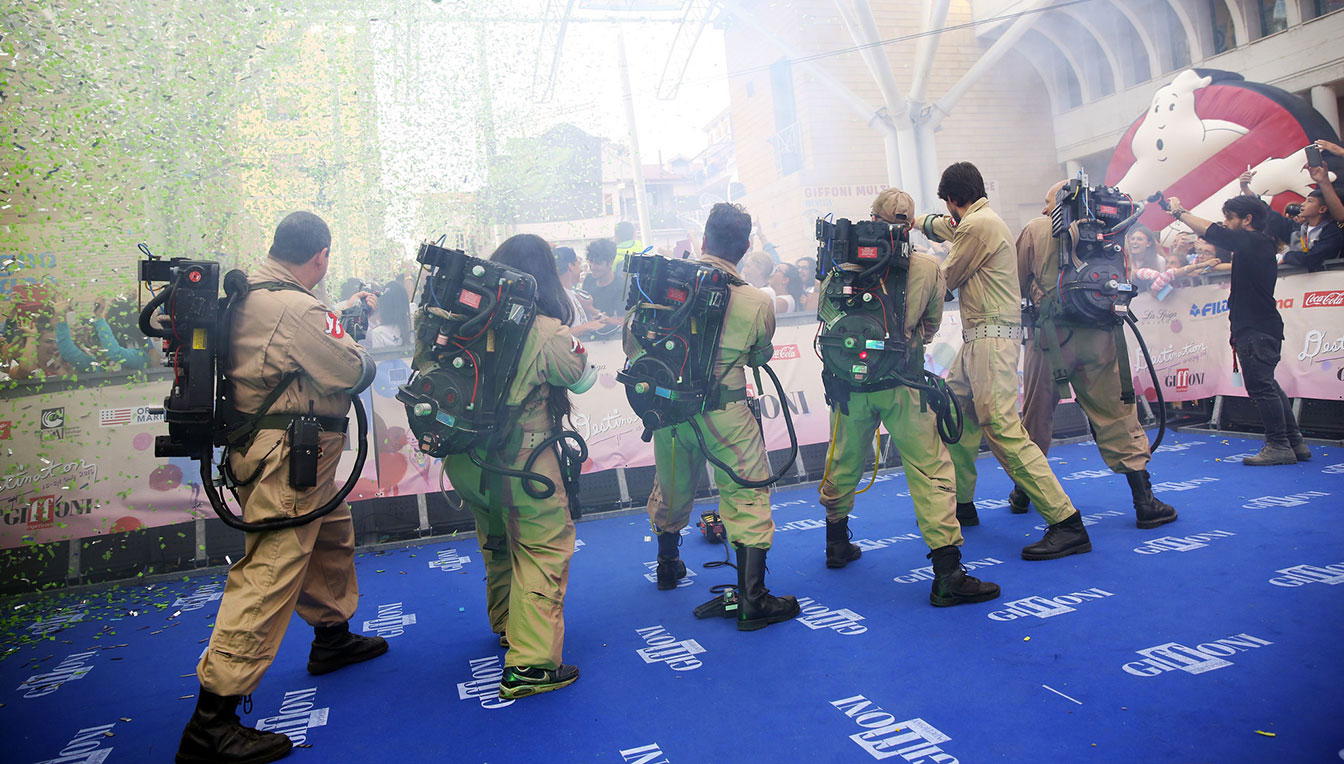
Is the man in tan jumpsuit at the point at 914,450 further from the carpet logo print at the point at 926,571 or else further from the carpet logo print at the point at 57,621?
the carpet logo print at the point at 57,621

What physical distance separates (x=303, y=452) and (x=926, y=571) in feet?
9.26

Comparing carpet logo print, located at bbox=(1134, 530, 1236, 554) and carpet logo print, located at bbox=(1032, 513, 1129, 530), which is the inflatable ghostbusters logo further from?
carpet logo print, located at bbox=(1134, 530, 1236, 554)

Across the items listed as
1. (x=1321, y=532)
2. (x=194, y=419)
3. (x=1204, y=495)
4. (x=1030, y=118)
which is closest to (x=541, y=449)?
(x=194, y=419)

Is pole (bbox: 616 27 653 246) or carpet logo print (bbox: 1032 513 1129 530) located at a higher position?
pole (bbox: 616 27 653 246)

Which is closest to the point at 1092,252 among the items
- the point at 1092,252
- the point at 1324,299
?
the point at 1092,252

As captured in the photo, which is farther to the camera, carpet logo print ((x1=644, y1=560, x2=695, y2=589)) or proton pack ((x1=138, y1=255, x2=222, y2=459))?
carpet logo print ((x1=644, y1=560, x2=695, y2=589))

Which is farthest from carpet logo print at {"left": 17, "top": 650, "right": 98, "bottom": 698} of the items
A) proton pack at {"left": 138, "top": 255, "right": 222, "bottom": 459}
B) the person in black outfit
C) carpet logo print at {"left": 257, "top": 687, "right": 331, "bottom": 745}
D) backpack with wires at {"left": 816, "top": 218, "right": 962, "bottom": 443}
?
the person in black outfit

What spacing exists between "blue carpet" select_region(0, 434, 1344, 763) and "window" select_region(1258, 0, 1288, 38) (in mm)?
7547

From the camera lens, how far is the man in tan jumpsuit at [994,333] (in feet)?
11.9

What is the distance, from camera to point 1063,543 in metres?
3.61

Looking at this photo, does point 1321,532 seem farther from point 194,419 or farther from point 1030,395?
point 194,419

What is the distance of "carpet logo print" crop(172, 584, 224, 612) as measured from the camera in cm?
416

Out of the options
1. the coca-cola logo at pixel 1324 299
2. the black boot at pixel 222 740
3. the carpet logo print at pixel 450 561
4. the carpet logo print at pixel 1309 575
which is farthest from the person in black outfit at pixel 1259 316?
the black boot at pixel 222 740

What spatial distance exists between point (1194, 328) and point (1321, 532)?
3.55 meters
